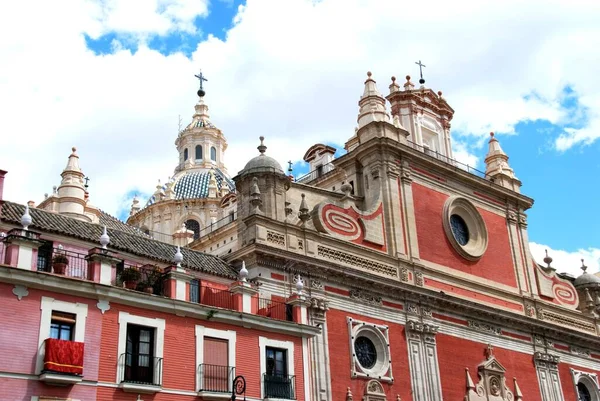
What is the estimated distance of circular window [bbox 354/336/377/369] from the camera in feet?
107

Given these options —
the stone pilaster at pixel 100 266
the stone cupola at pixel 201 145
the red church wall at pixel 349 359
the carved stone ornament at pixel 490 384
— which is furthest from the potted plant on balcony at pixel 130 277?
the stone cupola at pixel 201 145

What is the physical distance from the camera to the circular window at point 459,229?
40594mm

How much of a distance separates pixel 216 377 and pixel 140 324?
2.87 m

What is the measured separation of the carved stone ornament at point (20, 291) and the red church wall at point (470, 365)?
1984cm

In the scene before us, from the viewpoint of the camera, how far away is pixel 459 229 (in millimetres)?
41188

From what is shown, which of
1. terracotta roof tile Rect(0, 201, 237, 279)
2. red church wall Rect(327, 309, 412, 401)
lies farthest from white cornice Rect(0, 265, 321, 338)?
terracotta roof tile Rect(0, 201, 237, 279)

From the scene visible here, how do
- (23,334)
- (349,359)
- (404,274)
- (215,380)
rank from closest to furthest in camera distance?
(23,334) < (215,380) < (349,359) < (404,274)

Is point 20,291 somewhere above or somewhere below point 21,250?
below

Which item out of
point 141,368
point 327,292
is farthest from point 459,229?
point 141,368

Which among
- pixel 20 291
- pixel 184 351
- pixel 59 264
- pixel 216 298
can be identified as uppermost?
Result: pixel 59 264

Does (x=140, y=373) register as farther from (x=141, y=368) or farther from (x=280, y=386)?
(x=280, y=386)

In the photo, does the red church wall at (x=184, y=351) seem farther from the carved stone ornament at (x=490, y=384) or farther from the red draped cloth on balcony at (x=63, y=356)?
the carved stone ornament at (x=490, y=384)

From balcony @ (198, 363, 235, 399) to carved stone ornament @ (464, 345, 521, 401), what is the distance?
14940mm

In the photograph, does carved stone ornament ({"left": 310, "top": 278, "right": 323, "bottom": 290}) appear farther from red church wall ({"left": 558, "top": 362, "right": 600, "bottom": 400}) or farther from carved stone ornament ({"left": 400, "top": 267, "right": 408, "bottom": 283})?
red church wall ({"left": 558, "top": 362, "right": 600, "bottom": 400})
